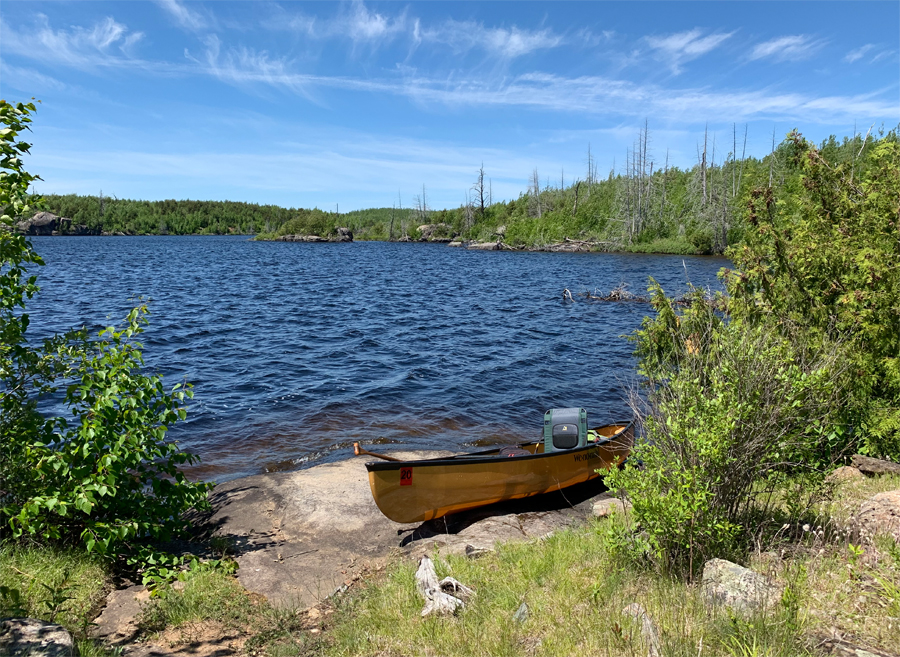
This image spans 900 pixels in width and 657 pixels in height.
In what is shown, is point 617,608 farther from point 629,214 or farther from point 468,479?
point 629,214

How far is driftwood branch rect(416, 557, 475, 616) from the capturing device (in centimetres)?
514

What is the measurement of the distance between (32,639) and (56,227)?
192682 millimetres

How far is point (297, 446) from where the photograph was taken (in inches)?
499

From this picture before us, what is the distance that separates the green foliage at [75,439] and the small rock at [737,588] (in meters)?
5.27

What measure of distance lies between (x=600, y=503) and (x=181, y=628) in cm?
580

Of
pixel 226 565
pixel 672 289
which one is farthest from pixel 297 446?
pixel 672 289

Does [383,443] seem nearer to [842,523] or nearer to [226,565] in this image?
[226,565]

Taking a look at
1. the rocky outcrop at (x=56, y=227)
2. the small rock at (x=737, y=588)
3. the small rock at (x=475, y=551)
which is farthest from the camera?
the rocky outcrop at (x=56, y=227)

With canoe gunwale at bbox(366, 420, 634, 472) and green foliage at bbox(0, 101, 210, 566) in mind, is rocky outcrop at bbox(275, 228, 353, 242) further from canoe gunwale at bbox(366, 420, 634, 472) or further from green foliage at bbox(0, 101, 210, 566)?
green foliage at bbox(0, 101, 210, 566)

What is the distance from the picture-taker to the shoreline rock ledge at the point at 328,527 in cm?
700

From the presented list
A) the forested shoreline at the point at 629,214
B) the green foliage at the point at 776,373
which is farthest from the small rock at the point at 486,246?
the green foliage at the point at 776,373

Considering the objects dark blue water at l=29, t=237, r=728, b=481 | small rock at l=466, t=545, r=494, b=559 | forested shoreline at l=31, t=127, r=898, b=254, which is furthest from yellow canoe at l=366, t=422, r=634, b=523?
forested shoreline at l=31, t=127, r=898, b=254

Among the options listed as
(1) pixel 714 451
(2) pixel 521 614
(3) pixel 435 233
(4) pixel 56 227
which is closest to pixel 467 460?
(2) pixel 521 614

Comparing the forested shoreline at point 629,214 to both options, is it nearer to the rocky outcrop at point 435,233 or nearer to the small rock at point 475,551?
the rocky outcrop at point 435,233
